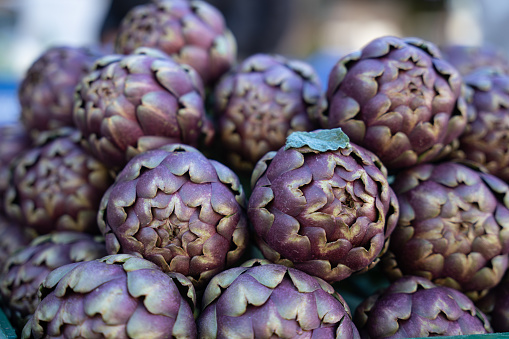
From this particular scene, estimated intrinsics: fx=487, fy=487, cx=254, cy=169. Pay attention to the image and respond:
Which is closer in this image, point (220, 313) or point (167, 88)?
point (220, 313)

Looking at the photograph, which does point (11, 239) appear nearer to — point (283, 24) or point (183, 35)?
point (183, 35)

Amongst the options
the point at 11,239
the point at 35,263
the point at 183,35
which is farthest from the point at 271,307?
the point at 11,239

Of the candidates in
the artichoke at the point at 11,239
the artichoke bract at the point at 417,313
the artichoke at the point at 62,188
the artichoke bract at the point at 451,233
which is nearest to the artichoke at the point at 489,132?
the artichoke bract at the point at 451,233

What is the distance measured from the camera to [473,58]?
1406 mm

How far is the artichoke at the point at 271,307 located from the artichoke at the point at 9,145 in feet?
2.58

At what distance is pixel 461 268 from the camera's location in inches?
33.5

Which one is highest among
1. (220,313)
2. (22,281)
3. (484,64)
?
(484,64)

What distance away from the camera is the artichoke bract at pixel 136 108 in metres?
0.88

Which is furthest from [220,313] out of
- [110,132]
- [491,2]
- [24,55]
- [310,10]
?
[310,10]

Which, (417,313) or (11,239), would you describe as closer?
(417,313)

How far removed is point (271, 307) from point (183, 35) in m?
0.66

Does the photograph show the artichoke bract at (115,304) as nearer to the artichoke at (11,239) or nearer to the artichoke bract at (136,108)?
the artichoke bract at (136,108)

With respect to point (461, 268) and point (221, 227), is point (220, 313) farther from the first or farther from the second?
point (461, 268)

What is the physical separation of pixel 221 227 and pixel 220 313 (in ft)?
0.43
